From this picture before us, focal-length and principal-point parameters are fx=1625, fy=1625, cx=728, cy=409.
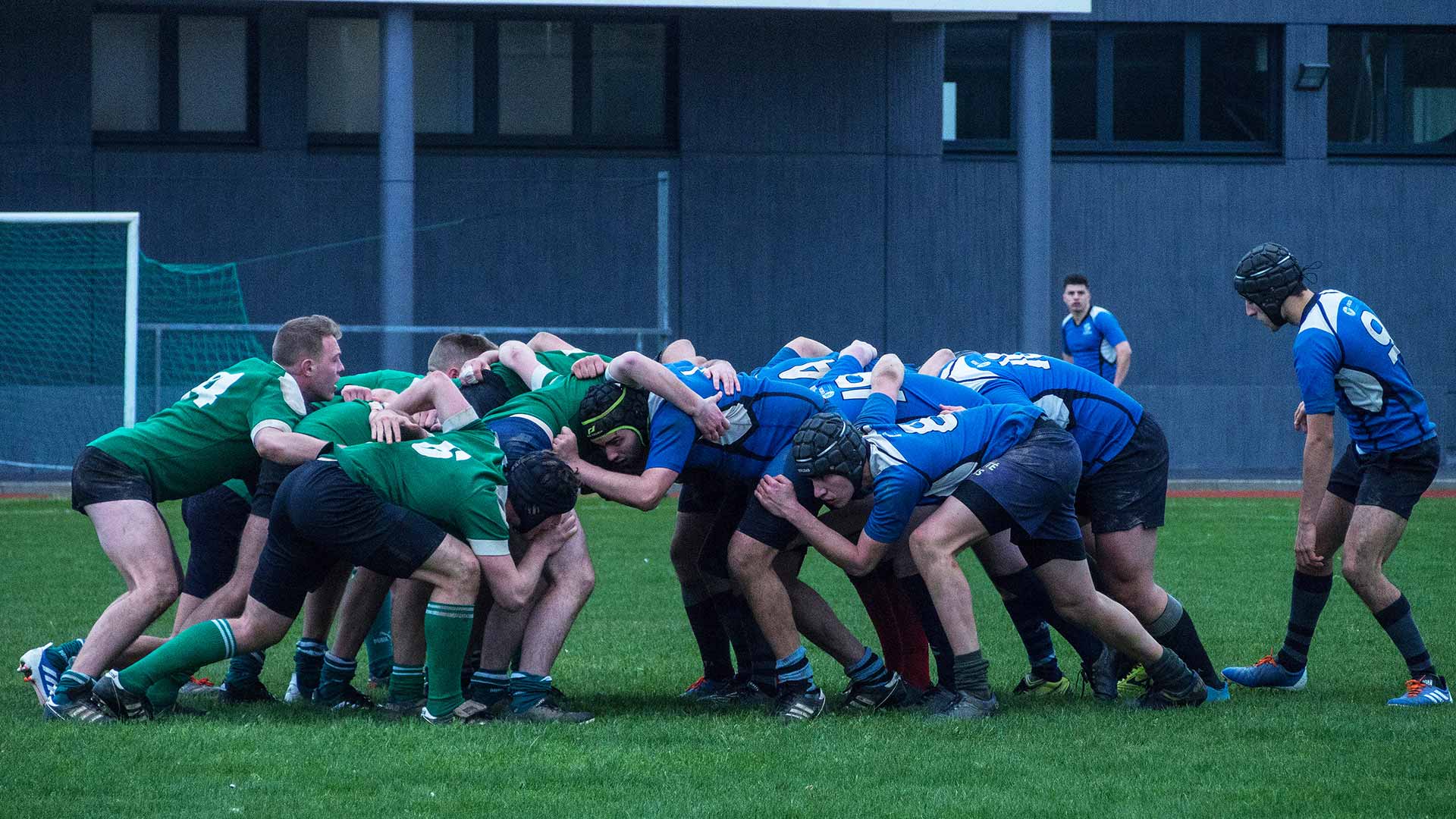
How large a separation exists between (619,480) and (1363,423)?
2973 millimetres

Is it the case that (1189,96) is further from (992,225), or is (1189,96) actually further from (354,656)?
(354,656)

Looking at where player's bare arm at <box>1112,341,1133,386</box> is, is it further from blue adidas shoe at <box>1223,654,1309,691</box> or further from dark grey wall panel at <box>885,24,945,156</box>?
blue adidas shoe at <box>1223,654,1309,691</box>

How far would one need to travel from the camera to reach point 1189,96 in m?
21.0

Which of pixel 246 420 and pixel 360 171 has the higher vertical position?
pixel 360 171

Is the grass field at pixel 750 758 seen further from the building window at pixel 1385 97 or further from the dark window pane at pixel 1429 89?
the dark window pane at pixel 1429 89

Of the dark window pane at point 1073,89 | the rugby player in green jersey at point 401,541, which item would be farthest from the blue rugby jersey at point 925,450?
the dark window pane at point 1073,89

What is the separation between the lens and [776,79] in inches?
780

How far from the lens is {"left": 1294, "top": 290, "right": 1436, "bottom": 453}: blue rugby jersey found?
6340mm

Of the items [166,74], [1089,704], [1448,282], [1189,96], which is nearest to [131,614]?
[1089,704]

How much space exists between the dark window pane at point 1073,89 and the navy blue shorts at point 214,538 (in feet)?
52.1

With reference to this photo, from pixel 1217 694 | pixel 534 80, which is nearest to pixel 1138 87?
pixel 534 80

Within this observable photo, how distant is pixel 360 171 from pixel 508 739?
14.6 meters

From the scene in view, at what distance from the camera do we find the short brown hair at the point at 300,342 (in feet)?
21.9

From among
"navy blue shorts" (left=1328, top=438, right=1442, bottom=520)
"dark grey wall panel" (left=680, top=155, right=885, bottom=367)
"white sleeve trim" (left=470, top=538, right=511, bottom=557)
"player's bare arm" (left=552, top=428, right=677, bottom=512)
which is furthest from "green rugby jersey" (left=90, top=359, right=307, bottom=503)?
"dark grey wall panel" (left=680, top=155, right=885, bottom=367)
